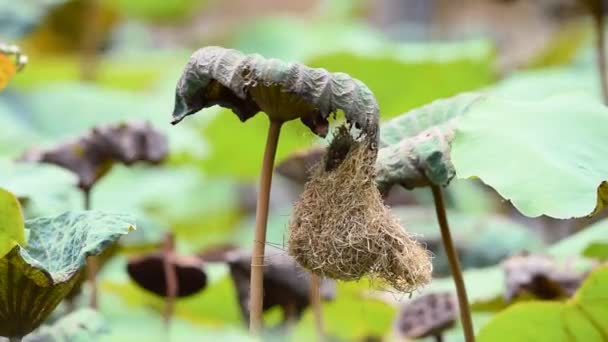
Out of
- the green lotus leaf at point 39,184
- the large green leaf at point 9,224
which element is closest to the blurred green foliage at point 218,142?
the green lotus leaf at point 39,184

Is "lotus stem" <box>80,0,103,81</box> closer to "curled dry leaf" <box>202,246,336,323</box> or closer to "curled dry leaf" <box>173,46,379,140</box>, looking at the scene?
"curled dry leaf" <box>202,246,336,323</box>

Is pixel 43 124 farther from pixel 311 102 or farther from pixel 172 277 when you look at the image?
pixel 311 102

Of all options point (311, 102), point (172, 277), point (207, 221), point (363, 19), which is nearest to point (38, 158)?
point (172, 277)

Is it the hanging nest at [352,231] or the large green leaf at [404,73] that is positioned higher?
the large green leaf at [404,73]

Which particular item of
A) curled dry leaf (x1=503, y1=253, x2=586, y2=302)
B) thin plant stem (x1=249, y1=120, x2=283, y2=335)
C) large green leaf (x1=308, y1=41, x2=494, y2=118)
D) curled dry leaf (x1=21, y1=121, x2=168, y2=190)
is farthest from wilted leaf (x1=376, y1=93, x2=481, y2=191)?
large green leaf (x1=308, y1=41, x2=494, y2=118)

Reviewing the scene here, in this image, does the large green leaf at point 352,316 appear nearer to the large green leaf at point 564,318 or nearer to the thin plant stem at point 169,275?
the thin plant stem at point 169,275
